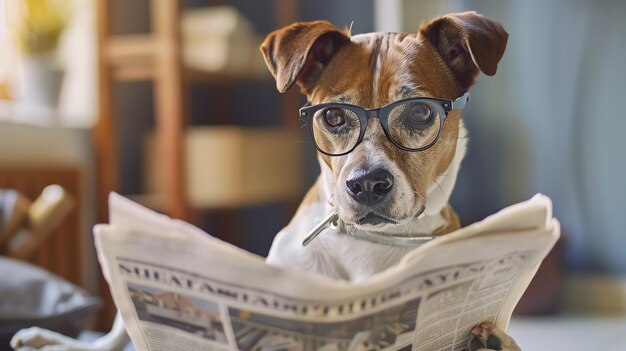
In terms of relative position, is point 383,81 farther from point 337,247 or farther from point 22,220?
point 22,220

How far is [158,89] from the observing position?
2516 mm

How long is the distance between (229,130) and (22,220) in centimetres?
119

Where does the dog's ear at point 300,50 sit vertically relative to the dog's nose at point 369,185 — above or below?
above

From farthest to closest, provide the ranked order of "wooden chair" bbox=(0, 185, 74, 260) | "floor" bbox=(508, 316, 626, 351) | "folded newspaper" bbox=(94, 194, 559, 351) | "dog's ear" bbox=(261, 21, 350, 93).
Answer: "floor" bbox=(508, 316, 626, 351), "wooden chair" bbox=(0, 185, 74, 260), "dog's ear" bbox=(261, 21, 350, 93), "folded newspaper" bbox=(94, 194, 559, 351)

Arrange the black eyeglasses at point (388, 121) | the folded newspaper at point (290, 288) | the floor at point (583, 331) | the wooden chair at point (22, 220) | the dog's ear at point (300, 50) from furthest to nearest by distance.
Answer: the floor at point (583, 331) < the wooden chair at point (22, 220) < the dog's ear at point (300, 50) < the black eyeglasses at point (388, 121) < the folded newspaper at point (290, 288)

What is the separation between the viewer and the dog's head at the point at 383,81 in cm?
84

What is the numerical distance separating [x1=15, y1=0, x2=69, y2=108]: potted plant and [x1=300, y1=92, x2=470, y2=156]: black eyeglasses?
181 centimetres

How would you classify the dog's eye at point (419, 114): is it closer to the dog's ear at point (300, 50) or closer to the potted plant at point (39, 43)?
the dog's ear at point (300, 50)

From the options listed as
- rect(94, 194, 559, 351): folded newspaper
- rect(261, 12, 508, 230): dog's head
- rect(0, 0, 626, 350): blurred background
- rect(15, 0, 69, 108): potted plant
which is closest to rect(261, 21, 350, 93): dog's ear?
rect(261, 12, 508, 230): dog's head

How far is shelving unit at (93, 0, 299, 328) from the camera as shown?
2.43m

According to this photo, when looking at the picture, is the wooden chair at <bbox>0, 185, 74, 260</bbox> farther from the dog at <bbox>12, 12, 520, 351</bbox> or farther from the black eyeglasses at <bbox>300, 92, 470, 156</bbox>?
the black eyeglasses at <bbox>300, 92, 470, 156</bbox>

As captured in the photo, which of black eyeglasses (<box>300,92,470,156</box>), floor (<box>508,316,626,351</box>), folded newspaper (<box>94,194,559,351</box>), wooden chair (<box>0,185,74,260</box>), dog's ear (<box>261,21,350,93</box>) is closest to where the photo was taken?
folded newspaper (<box>94,194,559,351</box>)

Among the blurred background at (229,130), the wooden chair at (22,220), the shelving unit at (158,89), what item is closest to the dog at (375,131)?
the wooden chair at (22,220)

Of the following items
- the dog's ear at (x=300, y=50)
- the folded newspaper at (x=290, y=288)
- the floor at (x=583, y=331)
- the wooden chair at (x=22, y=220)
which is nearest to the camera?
the folded newspaper at (x=290, y=288)
